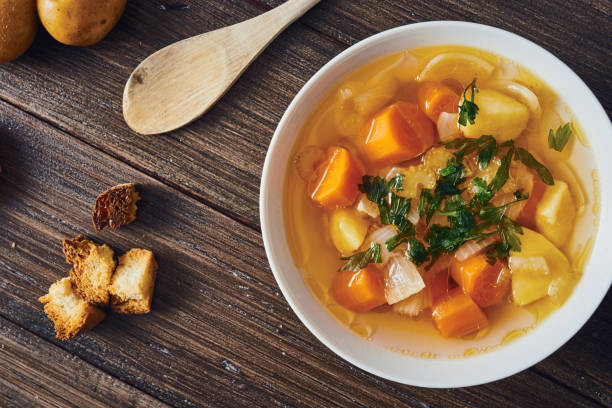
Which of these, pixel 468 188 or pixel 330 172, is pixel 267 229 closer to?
pixel 330 172

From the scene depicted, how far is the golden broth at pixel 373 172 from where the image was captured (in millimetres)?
1656

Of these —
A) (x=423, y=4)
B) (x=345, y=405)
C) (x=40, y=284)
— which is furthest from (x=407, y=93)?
(x=40, y=284)

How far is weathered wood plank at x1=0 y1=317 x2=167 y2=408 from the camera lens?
6.59 feet

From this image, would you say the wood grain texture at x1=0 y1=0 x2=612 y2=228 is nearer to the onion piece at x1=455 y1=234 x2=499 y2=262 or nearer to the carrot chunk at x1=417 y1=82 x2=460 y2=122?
the carrot chunk at x1=417 y1=82 x2=460 y2=122

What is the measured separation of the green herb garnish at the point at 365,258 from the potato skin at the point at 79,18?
1.19m

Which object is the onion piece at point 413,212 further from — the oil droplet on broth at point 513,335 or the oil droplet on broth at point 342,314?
the oil droplet on broth at point 513,335

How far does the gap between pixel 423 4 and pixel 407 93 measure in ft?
1.23

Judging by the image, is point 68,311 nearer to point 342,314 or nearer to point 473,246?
point 342,314

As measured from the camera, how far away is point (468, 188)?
162cm

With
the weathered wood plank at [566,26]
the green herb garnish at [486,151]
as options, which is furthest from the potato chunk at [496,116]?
the weathered wood plank at [566,26]

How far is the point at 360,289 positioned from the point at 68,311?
111 cm

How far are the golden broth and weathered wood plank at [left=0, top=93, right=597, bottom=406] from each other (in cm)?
26

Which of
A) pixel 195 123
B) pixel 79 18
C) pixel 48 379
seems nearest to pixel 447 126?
pixel 195 123

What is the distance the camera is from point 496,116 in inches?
62.7
